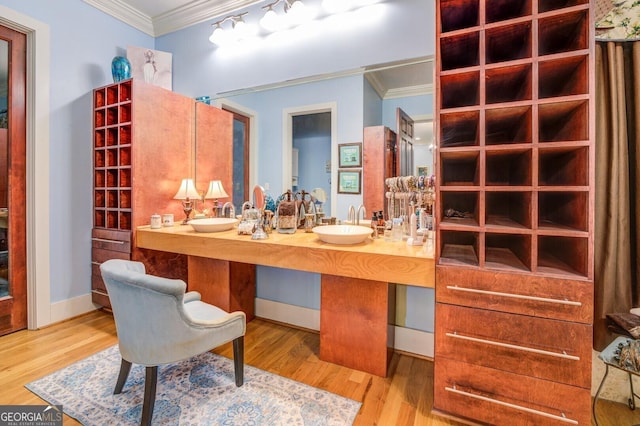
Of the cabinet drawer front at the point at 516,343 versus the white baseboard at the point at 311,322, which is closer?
the cabinet drawer front at the point at 516,343

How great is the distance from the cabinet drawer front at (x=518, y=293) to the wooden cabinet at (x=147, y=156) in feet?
7.00

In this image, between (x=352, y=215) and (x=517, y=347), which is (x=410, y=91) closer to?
(x=352, y=215)

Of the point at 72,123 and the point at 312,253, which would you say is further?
the point at 72,123

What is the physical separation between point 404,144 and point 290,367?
1.68 metres

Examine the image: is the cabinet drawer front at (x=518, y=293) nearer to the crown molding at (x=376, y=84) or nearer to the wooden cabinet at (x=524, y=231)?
the wooden cabinet at (x=524, y=231)

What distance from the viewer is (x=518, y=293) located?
1.24 metres

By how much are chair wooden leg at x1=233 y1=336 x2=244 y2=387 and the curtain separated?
191cm

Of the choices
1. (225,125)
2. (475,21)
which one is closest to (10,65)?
(225,125)

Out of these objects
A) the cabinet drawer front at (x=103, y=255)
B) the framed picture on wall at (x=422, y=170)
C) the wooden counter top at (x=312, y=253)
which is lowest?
the cabinet drawer front at (x=103, y=255)

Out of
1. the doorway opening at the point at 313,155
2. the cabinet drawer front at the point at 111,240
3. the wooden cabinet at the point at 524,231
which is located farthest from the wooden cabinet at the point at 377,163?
the cabinet drawer front at the point at 111,240

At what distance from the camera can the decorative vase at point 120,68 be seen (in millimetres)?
2537

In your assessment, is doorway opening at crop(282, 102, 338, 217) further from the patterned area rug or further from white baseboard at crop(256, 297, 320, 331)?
the patterned area rug

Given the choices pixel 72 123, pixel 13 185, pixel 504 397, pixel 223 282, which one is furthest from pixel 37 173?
pixel 504 397

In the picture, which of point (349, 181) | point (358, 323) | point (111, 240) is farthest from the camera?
point (111, 240)
